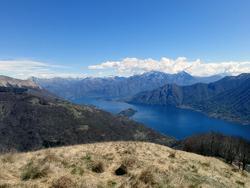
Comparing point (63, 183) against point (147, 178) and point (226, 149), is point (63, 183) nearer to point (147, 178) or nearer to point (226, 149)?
point (147, 178)

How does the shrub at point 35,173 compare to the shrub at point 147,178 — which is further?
the shrub at point 147,178

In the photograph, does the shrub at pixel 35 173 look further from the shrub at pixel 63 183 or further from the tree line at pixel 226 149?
the tree line at pixel 226 149

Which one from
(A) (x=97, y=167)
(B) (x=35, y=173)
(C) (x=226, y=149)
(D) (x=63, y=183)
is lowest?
(C) (x=226, y=149)

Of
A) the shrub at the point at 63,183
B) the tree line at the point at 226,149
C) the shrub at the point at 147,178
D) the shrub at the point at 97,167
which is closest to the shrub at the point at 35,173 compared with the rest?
the shrub at the point at 63,183

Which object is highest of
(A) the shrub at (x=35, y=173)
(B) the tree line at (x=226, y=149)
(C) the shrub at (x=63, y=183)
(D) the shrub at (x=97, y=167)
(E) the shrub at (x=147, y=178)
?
(C) the shrub at (x=63, y=183)

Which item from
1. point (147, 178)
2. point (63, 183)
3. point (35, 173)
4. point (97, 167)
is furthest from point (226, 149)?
point (35, 173)

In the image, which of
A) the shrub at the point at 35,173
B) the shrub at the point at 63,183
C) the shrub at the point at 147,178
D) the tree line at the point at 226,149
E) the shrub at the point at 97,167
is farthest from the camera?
the tree line at the point at 226,149

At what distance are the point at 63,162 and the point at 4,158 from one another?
4.49 m

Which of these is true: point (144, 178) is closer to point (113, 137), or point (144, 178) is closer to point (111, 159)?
point (111, 159)

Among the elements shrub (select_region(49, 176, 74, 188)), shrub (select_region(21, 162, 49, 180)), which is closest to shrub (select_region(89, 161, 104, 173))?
shrub (select_region(21, 162, 49, 180))

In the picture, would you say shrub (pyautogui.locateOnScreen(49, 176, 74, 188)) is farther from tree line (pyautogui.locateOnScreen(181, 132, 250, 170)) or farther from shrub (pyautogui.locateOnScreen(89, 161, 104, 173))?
tree line (pyautogui.locateOnScreen(181, 132, 250, 170))

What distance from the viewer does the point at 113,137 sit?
651 feet

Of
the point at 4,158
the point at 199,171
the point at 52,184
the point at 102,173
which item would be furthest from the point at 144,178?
the point at 4,158

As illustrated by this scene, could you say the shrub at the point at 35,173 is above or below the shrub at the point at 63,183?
below
